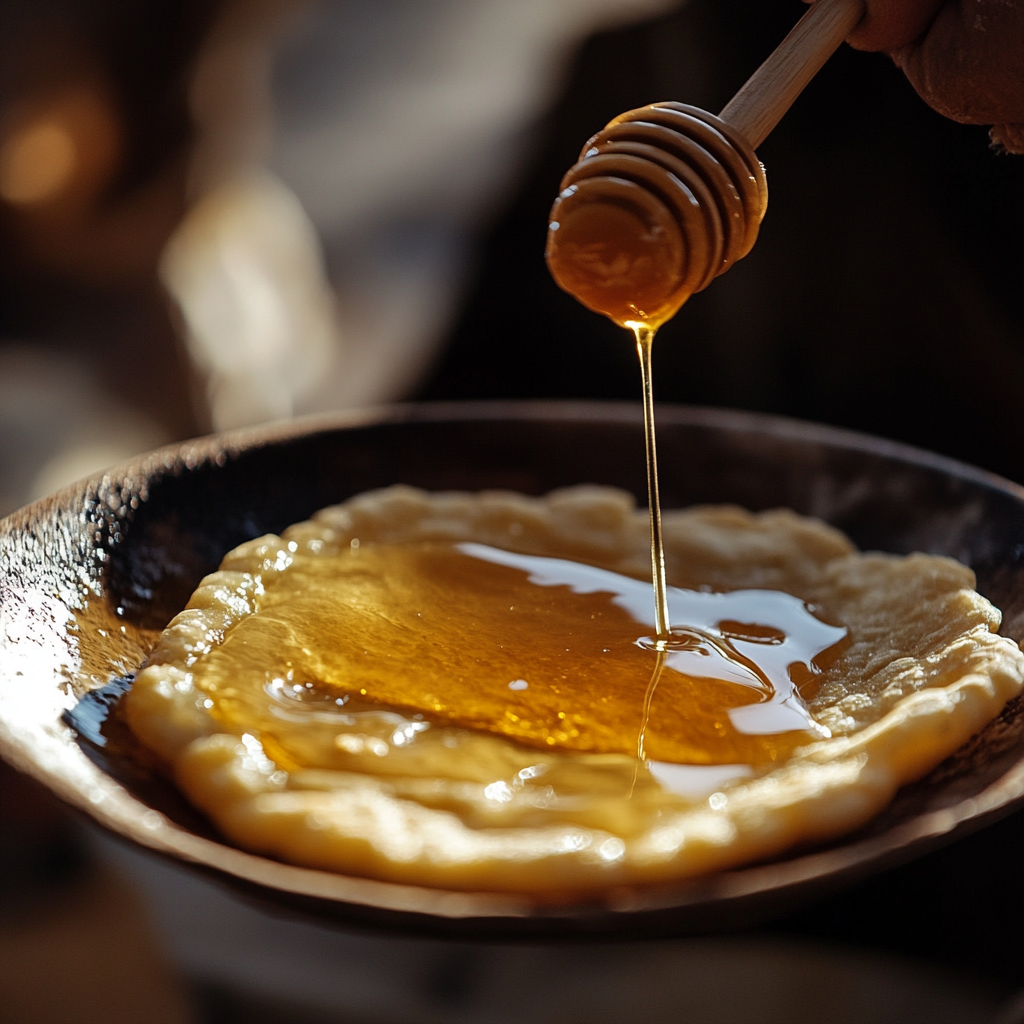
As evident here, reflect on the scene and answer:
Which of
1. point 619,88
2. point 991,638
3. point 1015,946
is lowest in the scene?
point 991,638

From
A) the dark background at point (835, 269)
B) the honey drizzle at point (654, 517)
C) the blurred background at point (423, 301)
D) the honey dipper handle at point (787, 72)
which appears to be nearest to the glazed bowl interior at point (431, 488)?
the honey drizzle at point (654, 517)

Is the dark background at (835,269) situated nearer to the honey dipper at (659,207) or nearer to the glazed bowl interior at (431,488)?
the glazed bowl interior at (431,488)

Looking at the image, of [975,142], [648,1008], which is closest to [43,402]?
[648,1008]

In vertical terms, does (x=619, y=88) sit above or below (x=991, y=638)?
above

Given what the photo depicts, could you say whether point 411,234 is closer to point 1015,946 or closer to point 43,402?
point 43,402

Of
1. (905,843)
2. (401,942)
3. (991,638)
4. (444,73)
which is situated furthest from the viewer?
(444,73)
